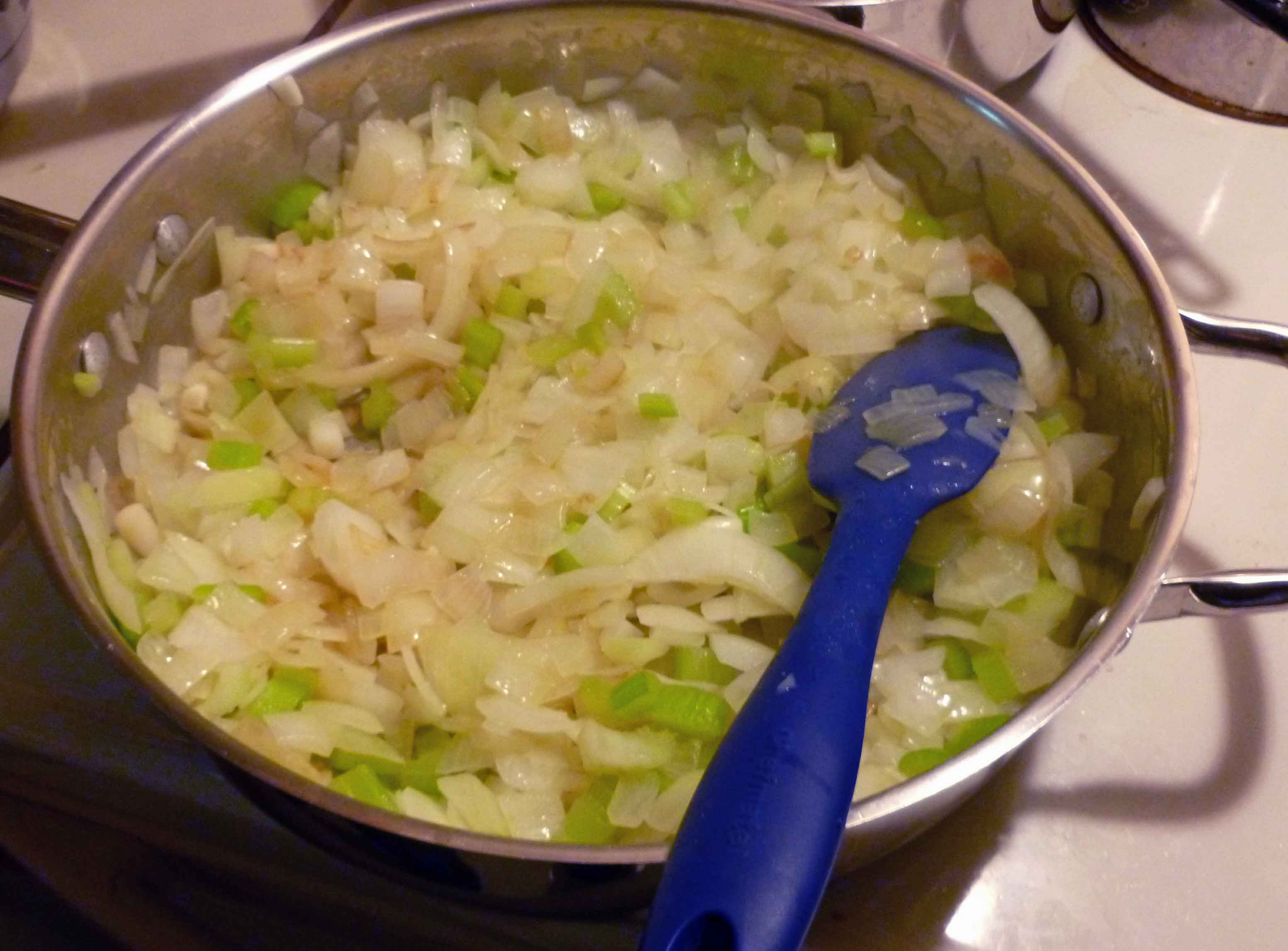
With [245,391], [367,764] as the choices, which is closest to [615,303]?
[245,391]

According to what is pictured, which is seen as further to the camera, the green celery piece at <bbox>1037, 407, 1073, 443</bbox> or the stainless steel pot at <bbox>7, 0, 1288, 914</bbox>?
the green celery piece at <bbox>1037, 407, 1073, 443</bbox>

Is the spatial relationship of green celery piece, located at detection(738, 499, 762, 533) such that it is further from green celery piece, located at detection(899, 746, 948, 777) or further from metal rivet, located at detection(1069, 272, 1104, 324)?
metal rivet, located at detection(1069, 272, 1104, 324)

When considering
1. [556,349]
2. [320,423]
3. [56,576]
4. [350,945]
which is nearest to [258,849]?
[350,945]

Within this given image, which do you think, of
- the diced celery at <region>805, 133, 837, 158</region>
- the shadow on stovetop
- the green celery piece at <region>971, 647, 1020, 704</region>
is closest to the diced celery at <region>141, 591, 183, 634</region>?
the green celery piece at <region>971, 647, 1020, 704</region>

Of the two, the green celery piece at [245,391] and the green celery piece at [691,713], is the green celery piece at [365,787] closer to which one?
the green celery piece at [691,713]

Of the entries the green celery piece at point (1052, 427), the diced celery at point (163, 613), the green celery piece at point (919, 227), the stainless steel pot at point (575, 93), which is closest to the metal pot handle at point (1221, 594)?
the stainless steel pot at point (575, 93)

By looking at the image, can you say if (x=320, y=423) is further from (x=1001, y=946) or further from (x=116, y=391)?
(x=1001, y=946)
